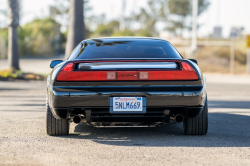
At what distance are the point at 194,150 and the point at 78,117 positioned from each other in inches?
58.1

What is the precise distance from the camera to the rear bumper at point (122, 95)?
16.3ft

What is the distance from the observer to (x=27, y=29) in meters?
60.6

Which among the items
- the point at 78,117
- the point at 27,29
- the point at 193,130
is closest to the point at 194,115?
the point at 193,130

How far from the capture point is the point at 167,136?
18.6ft

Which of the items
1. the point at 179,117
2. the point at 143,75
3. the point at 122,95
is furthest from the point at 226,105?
the point at 122,95

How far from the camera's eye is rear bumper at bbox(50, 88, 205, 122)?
195 inches

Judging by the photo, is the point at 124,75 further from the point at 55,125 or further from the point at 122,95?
the point at 55,125

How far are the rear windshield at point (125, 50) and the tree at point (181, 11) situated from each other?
62234mm

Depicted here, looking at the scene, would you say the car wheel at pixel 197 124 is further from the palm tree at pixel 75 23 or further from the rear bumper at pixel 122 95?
the palm tree at pixel 75 23

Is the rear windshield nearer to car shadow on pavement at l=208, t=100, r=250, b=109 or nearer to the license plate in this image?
the license plate

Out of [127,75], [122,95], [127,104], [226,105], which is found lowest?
[226,105]

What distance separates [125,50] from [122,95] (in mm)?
1251

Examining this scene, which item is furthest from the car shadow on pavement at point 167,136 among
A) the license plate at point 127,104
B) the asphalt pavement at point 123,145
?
the license plate at point 127,104

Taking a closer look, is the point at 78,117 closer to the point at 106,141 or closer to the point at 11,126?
the point at 106,141
